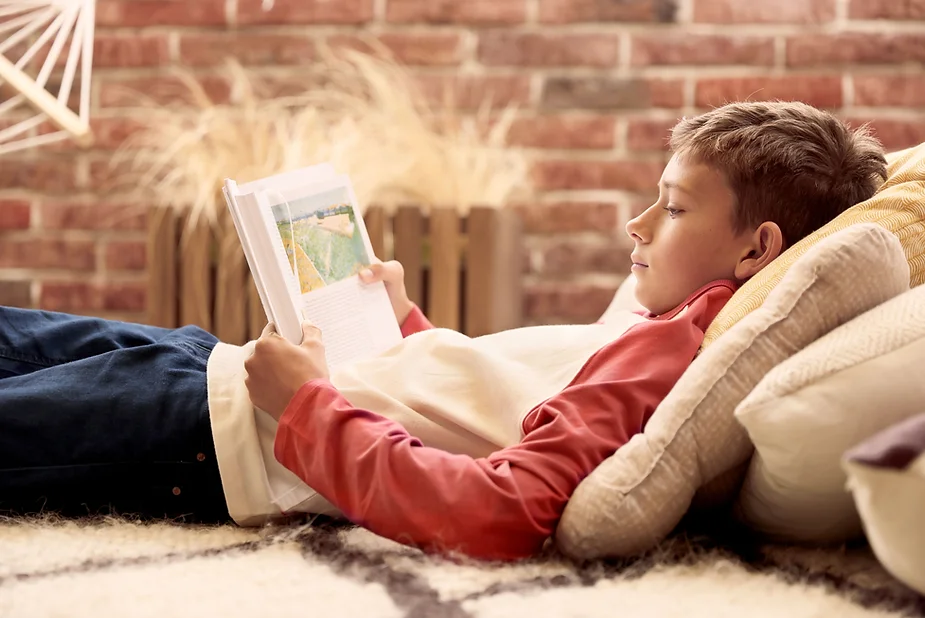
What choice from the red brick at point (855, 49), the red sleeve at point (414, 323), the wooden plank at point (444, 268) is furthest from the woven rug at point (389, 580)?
the red brick at point (855, 49)

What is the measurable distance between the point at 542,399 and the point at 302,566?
29 centimetres

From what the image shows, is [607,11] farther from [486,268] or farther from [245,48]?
[245,48]

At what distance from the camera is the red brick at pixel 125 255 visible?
225 centimetres

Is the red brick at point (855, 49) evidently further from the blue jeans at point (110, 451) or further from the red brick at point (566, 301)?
the blue jeans at point (110, 451)

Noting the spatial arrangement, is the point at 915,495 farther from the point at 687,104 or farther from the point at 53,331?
the point at 687,104

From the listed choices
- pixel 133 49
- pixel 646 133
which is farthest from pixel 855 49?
pixel 133 49

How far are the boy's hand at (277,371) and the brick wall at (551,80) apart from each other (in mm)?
1277

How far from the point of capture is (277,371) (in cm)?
90

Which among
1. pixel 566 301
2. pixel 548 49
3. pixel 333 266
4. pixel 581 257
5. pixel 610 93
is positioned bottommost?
pixel 566 301

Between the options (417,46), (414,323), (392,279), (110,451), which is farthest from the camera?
(417,46)

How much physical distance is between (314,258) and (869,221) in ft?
1.90

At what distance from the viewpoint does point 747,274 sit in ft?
3.20

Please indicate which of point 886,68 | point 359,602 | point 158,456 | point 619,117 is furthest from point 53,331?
point 886,68

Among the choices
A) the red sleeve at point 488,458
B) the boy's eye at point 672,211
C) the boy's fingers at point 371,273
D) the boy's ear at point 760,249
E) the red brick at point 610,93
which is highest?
the red brick at point 610,93
